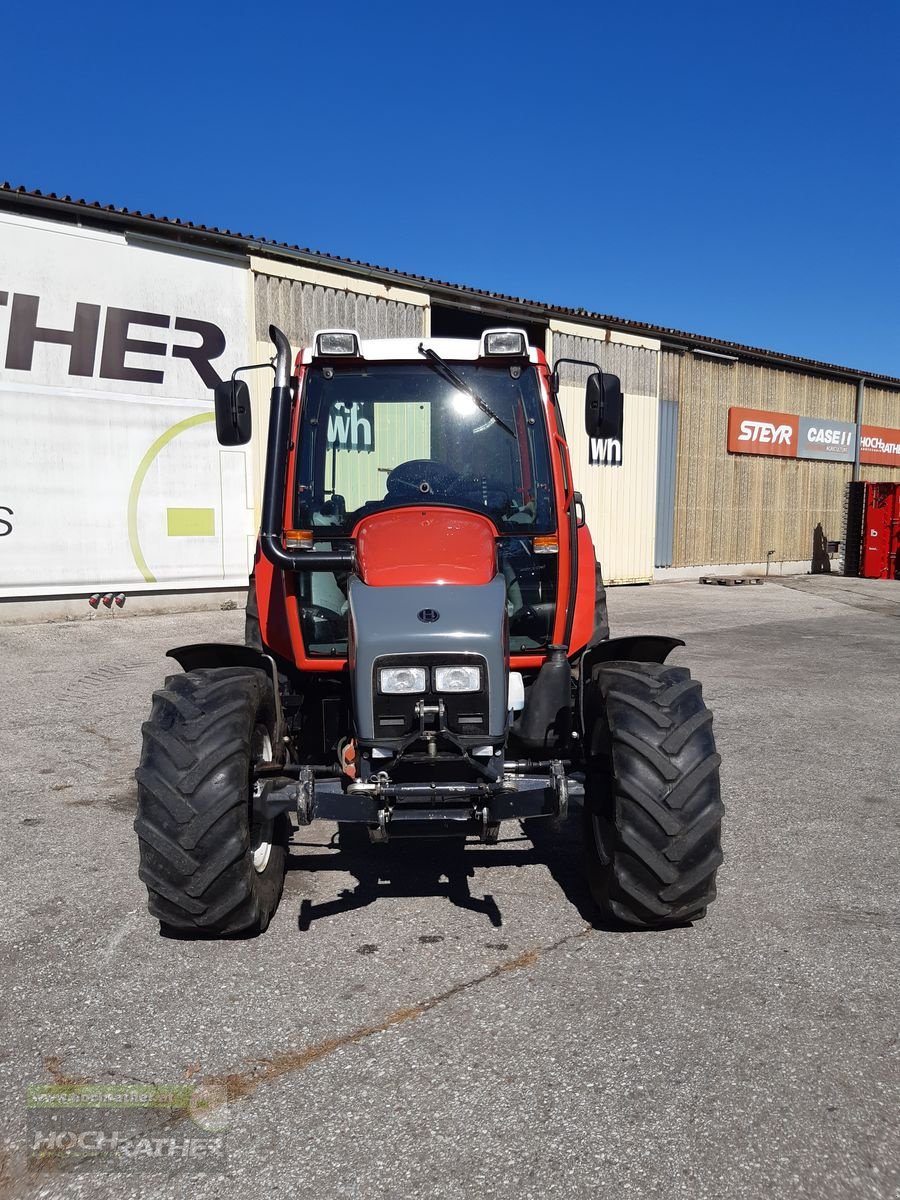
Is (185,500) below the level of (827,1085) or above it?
above

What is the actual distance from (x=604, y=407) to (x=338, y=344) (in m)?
1.18

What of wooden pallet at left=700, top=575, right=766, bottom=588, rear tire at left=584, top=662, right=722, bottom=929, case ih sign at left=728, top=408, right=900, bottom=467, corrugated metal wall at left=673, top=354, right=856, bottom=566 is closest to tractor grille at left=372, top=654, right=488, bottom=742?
rear tire at left=584, top=662, right=722, bottom=929

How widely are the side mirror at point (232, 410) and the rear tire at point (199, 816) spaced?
1.18 m

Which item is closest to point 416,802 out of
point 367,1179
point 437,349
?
point 367,1179

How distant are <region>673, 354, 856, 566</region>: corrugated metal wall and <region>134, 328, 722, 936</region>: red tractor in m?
15.9

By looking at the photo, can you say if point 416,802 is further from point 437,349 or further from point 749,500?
point 749,500

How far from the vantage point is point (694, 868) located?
313cm

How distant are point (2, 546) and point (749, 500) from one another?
51.2 feet

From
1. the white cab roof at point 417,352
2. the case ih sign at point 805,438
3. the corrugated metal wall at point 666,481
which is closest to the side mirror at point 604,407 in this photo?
the white cab roof at point 417,352

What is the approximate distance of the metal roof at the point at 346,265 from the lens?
11.3m

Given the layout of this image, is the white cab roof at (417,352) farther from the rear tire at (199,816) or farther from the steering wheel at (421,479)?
the rear tire at (199,816)

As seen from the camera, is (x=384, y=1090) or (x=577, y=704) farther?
(x=577, y=704)

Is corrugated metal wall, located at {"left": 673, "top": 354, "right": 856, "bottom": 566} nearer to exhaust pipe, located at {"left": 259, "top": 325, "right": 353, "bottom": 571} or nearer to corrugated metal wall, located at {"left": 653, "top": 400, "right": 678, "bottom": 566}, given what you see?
corrugated metal wall, located at {"left": 653, "top": 400, "right": 678, "bottom": 566}

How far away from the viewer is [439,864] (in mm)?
4070
